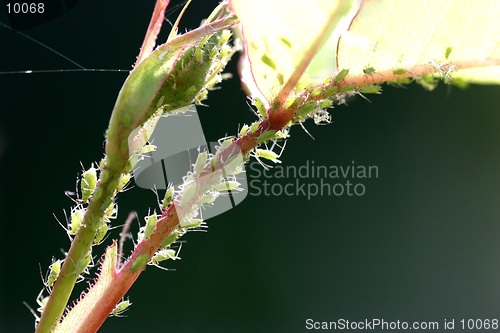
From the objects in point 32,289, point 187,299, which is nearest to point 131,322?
point 187,299

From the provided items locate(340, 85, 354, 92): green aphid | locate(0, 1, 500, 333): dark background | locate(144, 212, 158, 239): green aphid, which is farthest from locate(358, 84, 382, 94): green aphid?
locate(0, 1, 500, 333): dark background

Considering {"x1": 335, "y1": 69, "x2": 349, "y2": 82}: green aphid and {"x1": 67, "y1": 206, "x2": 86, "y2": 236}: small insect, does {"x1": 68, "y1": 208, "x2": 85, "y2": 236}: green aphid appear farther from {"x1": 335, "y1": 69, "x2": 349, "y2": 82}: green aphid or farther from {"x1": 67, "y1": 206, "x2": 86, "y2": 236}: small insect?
{"x1": 335, "y1": 69, "x2": 349, "y2": 82}: green aphid

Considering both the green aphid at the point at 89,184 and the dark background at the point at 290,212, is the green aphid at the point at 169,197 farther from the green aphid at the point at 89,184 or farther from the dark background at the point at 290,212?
the dark background at the point at 290,212

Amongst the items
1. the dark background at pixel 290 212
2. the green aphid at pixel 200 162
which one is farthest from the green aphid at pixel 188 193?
the dark background at pixel 290 212

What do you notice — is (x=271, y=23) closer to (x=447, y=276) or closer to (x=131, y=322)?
(x=131, y=322)

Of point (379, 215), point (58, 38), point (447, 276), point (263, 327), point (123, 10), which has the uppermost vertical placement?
point (123, 10)

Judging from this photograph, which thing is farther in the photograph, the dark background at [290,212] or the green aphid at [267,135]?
the dark background at [290,212]
